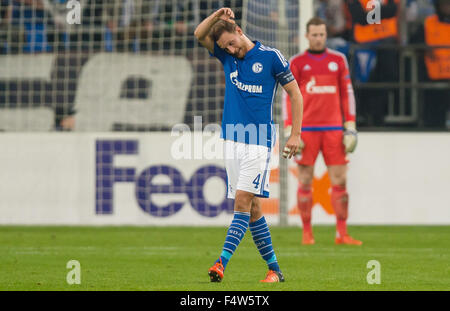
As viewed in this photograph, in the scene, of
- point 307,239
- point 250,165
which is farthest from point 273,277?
point 307,239

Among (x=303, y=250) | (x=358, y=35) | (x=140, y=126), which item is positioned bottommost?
(x=303, y=250)

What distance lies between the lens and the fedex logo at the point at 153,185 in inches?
517

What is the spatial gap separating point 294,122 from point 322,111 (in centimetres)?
365

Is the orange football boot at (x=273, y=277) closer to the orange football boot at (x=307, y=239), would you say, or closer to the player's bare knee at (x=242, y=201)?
the player's bare knee at (x=242, y=201)

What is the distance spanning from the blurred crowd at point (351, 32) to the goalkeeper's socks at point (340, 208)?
3.01m

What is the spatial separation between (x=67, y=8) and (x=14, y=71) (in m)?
1.09

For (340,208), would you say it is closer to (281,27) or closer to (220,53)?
(281,27)

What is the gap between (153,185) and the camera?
13.2 metres

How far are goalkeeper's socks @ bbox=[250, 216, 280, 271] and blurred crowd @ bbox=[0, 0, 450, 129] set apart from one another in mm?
6774

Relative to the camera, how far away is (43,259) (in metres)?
8.92

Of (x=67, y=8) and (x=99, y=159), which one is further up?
(x=67, y=8)
